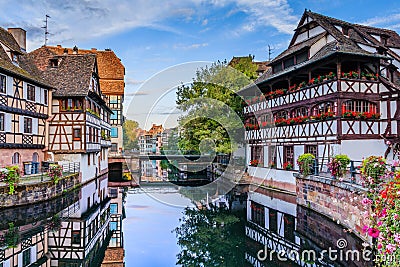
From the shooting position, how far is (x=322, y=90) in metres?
19.6

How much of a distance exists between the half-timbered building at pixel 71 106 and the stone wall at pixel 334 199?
598 inches

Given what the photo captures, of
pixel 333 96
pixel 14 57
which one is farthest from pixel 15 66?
pixel 333 96

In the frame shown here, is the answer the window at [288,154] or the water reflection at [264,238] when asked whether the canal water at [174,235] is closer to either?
the water reflection at [264,238]

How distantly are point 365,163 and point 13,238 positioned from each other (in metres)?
11.2

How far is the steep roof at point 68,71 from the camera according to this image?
25891 mm

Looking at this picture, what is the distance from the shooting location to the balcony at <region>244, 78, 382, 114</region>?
18.6 metres

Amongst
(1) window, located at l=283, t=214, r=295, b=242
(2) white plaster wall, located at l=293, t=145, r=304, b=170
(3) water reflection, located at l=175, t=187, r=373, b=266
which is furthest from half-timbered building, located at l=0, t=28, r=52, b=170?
(2) white plaster wall, located at l=293, t=145, r=304, b=170

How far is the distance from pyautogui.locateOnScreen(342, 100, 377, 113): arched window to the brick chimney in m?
22.1

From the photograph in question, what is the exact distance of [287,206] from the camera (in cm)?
1853

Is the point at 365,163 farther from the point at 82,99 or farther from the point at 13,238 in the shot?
the point at 82,99

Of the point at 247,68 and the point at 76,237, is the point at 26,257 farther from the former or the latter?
the point at 247,68

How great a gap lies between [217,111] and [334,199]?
17182 mm

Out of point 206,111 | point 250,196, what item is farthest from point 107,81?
point 250,196

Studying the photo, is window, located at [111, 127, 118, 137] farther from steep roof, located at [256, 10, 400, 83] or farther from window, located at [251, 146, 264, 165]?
steep roof, located at [256, 10, 400, 83]
